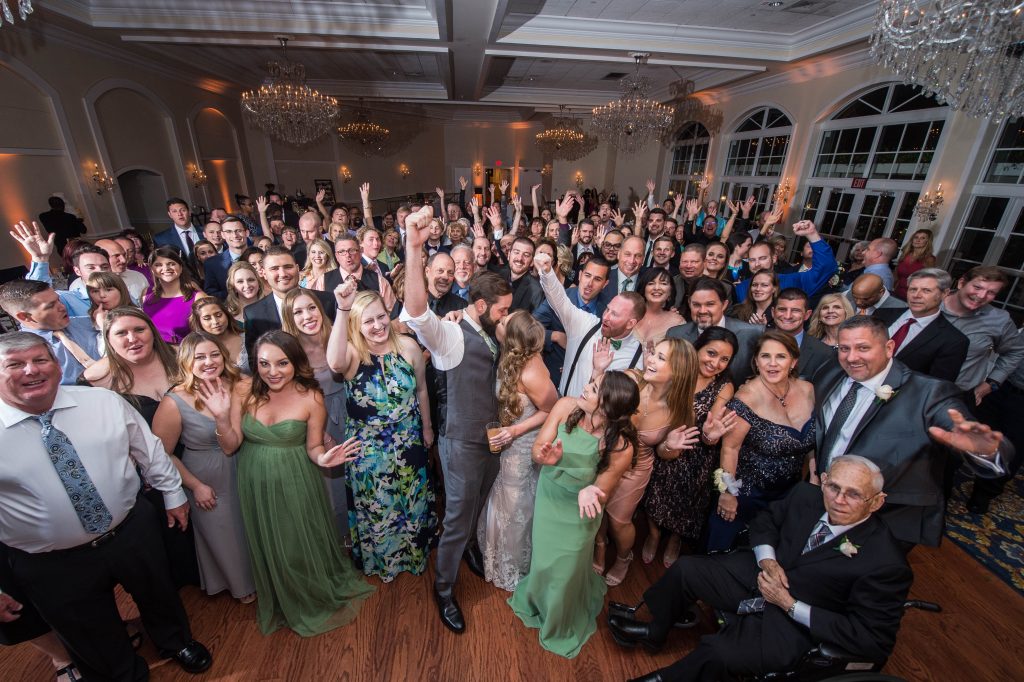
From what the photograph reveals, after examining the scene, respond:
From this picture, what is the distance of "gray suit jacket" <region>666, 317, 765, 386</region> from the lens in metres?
2.83

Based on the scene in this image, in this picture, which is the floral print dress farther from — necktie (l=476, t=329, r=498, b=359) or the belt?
the belt

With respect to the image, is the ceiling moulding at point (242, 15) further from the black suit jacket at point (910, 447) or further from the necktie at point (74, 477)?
the black suit jacket at point (910, 447)

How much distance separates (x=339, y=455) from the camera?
2.13m

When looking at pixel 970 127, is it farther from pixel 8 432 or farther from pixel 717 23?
pixel 8 432

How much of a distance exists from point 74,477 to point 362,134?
14.2 metres

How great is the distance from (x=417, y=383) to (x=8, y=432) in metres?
1.59

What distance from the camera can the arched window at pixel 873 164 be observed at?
6.39m

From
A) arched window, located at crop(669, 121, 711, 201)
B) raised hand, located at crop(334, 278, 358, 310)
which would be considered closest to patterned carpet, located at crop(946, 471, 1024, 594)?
raised hand, located at crop(334, 278, 358, 310)

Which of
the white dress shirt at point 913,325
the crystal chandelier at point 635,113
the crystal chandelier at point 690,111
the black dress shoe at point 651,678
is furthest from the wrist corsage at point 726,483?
the crystal chandelier at point 690,111

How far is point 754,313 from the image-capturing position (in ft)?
11.2

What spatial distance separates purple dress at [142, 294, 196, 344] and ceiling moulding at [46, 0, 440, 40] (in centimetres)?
488

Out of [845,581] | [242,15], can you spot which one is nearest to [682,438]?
[845,581]

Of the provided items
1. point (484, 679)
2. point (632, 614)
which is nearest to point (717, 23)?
point (632, 614)

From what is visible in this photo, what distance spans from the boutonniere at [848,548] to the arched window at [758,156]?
365 inches
